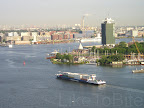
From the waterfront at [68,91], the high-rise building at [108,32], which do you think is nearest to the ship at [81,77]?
the waterfront at [68,91]

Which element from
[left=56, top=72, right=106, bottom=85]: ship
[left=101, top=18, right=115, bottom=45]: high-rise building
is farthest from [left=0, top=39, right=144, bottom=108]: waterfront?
[left=101, top=18, right=115, bottom=45]: high-rise building

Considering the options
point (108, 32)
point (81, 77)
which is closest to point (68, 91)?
point (81, 77)

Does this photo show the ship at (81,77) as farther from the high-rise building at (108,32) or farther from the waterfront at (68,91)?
the high-rise building at (108,32)

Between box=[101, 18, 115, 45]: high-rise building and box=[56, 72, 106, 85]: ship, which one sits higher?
box=[101, 18, 115, 45]: high-rise building

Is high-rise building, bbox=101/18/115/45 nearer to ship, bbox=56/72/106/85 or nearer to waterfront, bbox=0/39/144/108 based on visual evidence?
waterfront, bbox=0/39/144/108

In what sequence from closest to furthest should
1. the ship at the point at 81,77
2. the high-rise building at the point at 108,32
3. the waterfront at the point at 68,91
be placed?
the waterfront at the point at 68,91, the ship at the point at 81,77, the high-rise building at the point at 108,32

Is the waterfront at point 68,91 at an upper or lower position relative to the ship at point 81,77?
lower

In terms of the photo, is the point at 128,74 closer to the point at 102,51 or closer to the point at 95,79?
the point at 95,79

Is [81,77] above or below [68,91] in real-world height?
above

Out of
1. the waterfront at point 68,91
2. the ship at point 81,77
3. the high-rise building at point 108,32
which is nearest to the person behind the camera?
the waterfront at point 68,91

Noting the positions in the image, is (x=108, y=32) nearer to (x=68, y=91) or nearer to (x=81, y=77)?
(x=81, y=77)

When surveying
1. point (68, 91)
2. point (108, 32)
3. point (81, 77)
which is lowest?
point (68, 91)

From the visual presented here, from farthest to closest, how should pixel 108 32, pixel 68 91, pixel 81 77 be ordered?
pixel 108 32 → pixel 81 77 → pixel 68 91
